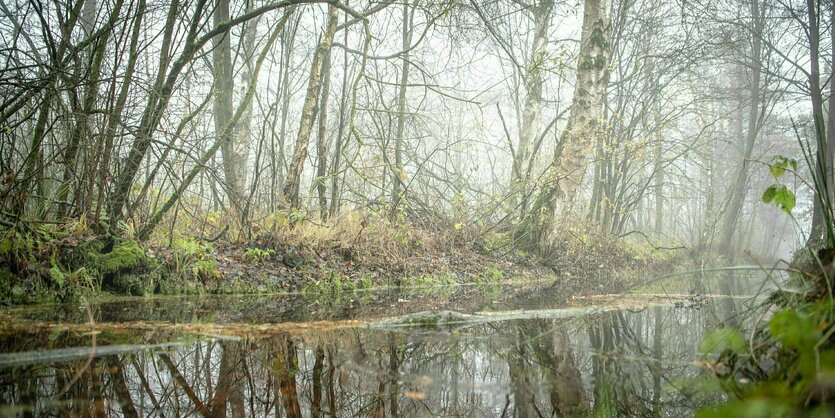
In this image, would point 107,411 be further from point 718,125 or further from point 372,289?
point 718,125

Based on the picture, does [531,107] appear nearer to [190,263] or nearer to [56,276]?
[190,263]

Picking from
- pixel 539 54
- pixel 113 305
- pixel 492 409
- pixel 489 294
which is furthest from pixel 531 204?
pixel 492 409

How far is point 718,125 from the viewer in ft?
92.2

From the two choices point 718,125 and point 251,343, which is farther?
point 718,125

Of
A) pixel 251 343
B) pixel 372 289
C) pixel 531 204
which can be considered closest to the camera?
pixel 251 343

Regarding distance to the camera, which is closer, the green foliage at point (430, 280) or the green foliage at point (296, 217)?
the green foliage at point (296, 217)

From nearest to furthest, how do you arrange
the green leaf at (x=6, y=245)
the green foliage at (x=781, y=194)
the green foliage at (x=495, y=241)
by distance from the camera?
the green foliage at (x=781, y=194) < the green leaf at (x=6, y=245) < the green foliage at (x=495, y=241)

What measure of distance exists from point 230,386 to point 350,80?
11.2 meters

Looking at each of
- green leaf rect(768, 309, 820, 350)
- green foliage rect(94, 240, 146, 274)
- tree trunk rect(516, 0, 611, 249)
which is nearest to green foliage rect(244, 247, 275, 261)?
green foliage rect(94, 240, 146, 274)

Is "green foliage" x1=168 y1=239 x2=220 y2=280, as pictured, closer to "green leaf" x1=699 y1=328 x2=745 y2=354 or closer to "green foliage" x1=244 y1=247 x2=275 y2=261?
"green foliage" x1=244 y1=247 x2=275 y2=261

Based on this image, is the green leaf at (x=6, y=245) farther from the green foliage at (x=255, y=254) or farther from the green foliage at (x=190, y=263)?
the green foliage at (x=255, y=254)

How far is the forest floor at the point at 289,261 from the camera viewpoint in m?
4.80

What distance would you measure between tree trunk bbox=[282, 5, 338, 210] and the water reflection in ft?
17.1

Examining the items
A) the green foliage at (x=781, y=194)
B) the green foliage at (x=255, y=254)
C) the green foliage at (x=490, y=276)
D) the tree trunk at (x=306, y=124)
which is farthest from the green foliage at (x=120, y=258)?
the green foliage at (x=781, y=194)
